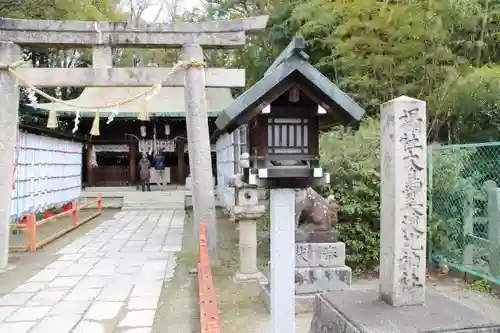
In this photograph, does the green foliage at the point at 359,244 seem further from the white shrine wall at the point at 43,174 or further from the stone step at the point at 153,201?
the stone step at the point at 153,201

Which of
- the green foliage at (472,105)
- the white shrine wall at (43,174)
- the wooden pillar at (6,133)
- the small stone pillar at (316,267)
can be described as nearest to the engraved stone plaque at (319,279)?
the small stone pillar at (316,267)

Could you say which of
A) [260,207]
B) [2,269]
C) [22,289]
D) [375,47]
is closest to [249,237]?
[260,207]

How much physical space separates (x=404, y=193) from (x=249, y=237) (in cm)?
334

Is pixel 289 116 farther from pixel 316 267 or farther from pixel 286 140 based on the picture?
pixel 316 267

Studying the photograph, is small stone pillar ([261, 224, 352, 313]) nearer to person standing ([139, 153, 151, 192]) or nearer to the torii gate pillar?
the torii gate pillar

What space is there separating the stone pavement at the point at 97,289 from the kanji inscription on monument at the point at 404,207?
9.35 ft

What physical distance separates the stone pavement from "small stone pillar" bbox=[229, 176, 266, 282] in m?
1.35

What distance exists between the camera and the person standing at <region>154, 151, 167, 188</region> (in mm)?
22172

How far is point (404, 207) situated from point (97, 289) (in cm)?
479

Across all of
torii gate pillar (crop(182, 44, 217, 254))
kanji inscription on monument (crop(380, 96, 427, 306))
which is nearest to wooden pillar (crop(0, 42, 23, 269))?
torii gate pillar (crop(182, 44, 217, 254))

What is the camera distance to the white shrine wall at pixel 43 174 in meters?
10.9

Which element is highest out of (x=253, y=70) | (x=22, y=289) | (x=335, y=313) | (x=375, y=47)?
(x=253, y=70)

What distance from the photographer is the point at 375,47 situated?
10.9 metres

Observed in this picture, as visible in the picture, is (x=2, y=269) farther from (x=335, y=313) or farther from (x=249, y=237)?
(x=335, y=313)
